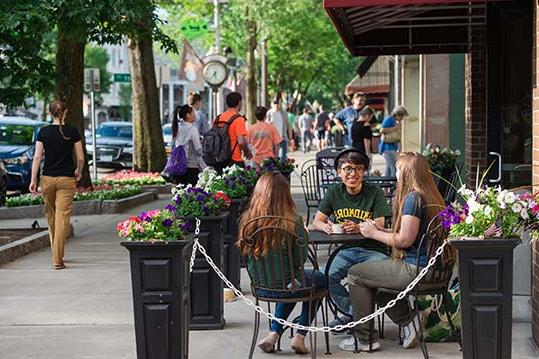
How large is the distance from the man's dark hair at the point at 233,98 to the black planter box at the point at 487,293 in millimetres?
8871

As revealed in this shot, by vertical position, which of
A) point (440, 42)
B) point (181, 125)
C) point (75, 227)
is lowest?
point (75, 227)

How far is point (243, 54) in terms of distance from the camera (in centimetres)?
6100

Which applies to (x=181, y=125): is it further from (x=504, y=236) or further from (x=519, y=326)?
(x=504, y=236)

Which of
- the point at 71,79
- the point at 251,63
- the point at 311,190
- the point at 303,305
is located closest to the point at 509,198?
the point at 303,305

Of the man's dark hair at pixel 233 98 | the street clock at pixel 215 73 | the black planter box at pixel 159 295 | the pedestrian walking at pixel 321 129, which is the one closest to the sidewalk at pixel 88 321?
the black planter box at pixel 159 295

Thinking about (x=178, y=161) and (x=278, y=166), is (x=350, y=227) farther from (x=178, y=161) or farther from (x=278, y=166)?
(x=178, y=161)

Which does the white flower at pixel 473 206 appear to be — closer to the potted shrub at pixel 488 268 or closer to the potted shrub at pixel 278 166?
the potted shrub at pixel 488 268

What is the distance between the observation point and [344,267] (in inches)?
346

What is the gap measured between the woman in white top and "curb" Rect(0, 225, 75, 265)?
2.11 meters

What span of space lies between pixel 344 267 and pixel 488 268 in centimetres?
207

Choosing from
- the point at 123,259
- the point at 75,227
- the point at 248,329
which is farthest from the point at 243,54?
the point at 248,329

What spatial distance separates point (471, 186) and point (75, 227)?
6.72 metres

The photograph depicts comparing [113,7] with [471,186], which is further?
[113,7]

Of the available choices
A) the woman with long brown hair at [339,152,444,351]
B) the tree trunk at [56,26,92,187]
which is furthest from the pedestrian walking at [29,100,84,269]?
the tree trunk at [56,26,92,187]
